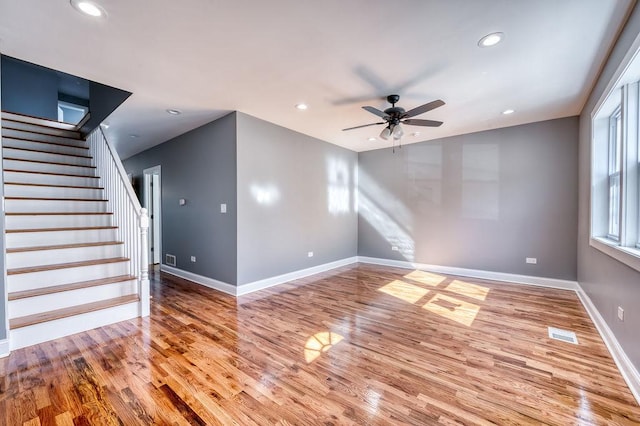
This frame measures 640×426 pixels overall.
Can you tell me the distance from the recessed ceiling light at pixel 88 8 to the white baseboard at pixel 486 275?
18.6ft

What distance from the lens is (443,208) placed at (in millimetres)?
5309

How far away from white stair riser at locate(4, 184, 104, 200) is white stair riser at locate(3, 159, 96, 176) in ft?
1.56

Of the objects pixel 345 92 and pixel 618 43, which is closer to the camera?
pixel 618 43

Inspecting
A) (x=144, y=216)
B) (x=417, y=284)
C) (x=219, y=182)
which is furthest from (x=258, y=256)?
(x=417, y=284)

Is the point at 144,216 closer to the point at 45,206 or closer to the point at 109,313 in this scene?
the point at 109,313

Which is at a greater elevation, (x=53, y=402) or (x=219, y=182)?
(x=219, y=182)

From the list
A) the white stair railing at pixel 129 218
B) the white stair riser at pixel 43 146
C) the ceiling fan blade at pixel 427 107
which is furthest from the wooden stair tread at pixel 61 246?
the ceiling fan blade at pixel 427 107

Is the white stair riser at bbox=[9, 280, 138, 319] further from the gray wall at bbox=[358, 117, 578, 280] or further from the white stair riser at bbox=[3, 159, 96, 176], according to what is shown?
the gray wall at bbox=[358, 117, 578, 280]

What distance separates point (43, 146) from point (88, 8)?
12.2 feet

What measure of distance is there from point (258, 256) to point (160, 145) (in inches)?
131

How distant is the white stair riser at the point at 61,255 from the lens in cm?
288

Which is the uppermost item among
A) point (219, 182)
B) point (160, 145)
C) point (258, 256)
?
point (160, 145)

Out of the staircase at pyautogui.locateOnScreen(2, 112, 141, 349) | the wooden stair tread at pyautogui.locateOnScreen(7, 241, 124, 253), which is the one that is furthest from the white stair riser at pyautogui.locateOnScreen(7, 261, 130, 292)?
the wooden stair tread at pyautogui.locateOnScreen(7, 241, 124, 253)

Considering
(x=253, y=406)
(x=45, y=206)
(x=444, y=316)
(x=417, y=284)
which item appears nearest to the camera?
(x=253, y=406)
